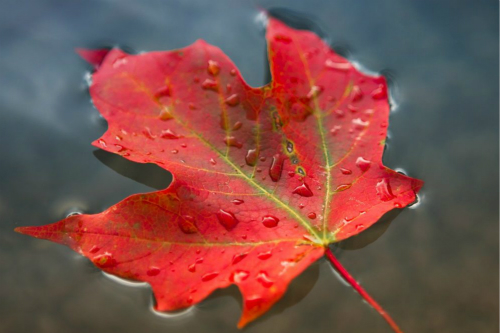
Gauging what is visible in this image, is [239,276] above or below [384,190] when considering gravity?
below

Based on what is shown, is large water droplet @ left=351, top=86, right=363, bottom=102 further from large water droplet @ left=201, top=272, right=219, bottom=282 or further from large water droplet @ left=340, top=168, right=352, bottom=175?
large water droplet @ left=201, top=272, right=219, bottom=282

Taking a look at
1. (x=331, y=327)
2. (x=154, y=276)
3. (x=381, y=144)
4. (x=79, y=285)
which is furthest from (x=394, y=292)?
(x=79, y=285)

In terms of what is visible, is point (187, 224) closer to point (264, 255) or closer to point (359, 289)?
point (264, 255)

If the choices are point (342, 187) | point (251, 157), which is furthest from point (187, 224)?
point (342, 187)

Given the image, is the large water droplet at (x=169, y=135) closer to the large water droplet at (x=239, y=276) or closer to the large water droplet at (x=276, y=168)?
the large water droplet at (x=276, y=168)

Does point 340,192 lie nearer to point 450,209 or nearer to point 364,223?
point 364,223

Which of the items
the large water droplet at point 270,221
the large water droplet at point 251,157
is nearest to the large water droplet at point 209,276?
the large water droplet at point 270,221
